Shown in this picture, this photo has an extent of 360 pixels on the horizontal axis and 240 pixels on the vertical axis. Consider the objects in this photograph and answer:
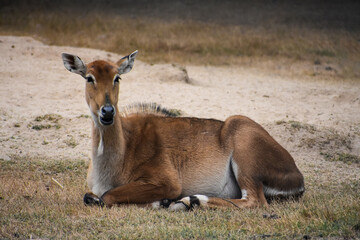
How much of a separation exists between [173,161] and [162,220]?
50.3 inches

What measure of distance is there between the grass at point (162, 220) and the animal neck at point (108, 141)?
74 cm

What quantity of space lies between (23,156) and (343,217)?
21.9 feet

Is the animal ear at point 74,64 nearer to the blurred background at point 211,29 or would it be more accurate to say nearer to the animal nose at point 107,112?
the animal nose at point 107,112

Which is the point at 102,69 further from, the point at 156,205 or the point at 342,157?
the point at 342,157

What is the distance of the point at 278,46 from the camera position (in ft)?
74.0

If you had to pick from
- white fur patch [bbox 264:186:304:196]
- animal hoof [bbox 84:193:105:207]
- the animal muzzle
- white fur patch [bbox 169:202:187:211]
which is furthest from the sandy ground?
the animal muzzle

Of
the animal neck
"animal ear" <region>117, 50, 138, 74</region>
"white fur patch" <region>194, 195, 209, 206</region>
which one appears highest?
"animal ear" <region>117, 50, 138, 74</region>

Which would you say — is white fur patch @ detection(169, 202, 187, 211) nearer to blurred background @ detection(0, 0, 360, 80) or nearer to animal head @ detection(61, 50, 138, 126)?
animal head @ detection(61, 50, 138, 126)

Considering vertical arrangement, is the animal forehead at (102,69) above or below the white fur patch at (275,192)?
above

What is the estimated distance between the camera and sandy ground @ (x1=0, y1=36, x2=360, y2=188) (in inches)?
432

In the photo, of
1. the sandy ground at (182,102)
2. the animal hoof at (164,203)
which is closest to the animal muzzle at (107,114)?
the animal hoof at (164,203)

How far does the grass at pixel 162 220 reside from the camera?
538 cm

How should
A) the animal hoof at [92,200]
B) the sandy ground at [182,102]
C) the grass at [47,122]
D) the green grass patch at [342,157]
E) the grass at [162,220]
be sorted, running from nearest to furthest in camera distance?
the grass at [162,220]
the animal hoof at [92,200]
the green grass patch at [342,157]
the sandy ground at [182,102]
the grass at [47,122]

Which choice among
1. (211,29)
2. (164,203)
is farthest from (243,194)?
(211,29)
